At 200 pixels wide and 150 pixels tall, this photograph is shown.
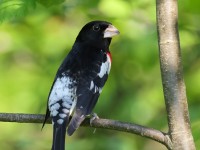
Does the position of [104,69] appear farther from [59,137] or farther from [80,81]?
[59,137]

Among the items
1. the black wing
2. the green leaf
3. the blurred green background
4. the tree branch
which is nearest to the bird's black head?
the blurred green background

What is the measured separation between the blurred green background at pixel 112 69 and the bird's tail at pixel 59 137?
102cm

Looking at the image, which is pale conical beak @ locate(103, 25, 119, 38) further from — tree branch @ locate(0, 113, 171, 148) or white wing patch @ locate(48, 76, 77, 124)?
tree branch @ locate(0, 113, 171, 148)

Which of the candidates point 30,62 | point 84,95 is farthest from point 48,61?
point 84,95

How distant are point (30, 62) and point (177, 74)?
3.09 metres

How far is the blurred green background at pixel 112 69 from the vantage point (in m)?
4.43

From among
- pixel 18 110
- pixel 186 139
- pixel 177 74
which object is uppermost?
pixel 177 74

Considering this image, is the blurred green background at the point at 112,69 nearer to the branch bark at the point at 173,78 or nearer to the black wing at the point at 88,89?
the black wing at the point at 88,89

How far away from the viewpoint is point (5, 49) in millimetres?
5238

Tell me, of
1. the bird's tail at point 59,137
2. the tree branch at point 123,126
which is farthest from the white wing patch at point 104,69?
the tree branch at point 123,126

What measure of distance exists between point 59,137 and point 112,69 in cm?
183

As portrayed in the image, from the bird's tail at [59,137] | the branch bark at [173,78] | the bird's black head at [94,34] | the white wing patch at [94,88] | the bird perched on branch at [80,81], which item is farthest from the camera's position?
the bird's black head at [94,34]

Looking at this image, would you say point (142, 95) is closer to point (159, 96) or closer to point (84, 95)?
point (159, 96)

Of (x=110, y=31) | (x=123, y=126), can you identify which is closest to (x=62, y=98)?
(x=110, y=31)
